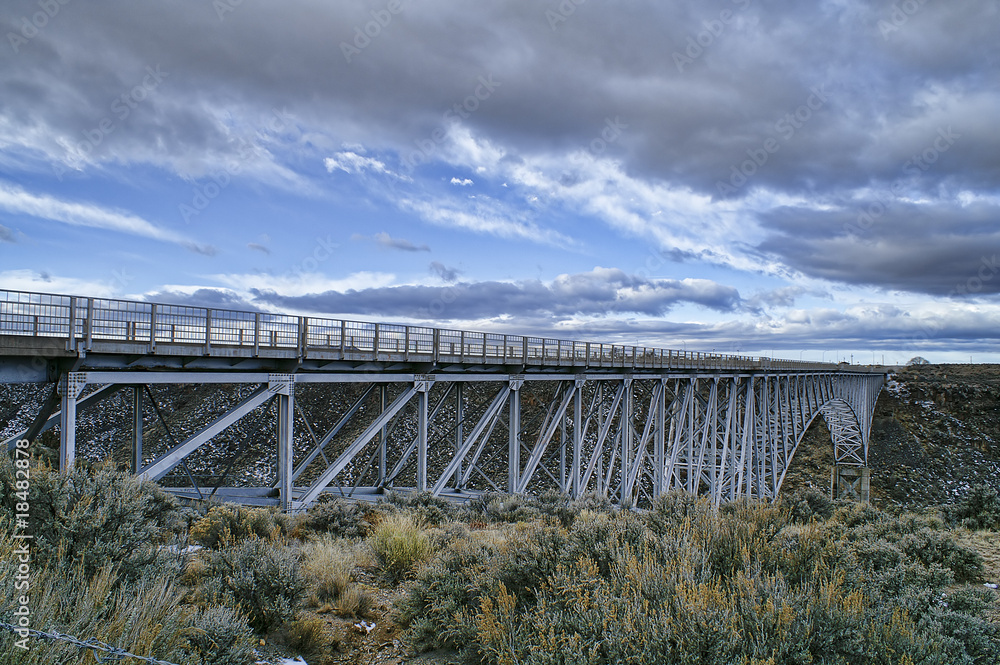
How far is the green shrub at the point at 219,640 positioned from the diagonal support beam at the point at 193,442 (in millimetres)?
5867

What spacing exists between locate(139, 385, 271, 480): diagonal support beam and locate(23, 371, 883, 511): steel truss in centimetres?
3

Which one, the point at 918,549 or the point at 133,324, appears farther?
the point at 133,324

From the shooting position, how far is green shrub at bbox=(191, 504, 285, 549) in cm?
822

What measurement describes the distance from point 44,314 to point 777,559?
11.5m

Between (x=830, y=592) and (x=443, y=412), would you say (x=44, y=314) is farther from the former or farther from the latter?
(x=443, y=412)

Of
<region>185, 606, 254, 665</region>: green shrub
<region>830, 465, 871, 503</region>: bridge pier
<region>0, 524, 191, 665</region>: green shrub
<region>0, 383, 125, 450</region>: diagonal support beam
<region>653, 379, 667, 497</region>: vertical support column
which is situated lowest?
<region>830, 465, 871, 503</region>: bridge pier

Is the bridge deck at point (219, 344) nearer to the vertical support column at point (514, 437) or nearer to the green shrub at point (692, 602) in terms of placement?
the vertical support column at point (514, 437)

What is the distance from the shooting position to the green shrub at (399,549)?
7.58 m

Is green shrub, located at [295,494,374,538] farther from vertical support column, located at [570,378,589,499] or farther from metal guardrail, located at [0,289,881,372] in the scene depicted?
vertical support column, located at [570,378,589,499]

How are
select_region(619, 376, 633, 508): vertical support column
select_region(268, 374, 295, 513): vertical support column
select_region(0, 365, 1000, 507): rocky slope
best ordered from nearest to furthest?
select_region(268, 374, 295, 513): vertical support column
select_region(619, 376, 633, 508): vertical support column
select_region(0, 365, 1000, 507): rocky slope

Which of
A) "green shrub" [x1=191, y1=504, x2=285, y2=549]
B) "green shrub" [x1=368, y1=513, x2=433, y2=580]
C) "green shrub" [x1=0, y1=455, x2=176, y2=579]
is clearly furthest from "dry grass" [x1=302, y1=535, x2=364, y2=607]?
"green shrub" [x1=0, y1=455, x2=176, y2=579]

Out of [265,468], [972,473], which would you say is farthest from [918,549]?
[972,473]

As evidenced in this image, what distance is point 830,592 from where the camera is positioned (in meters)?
4.25

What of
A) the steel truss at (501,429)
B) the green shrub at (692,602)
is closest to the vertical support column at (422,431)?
the steel truss at (501,429)
